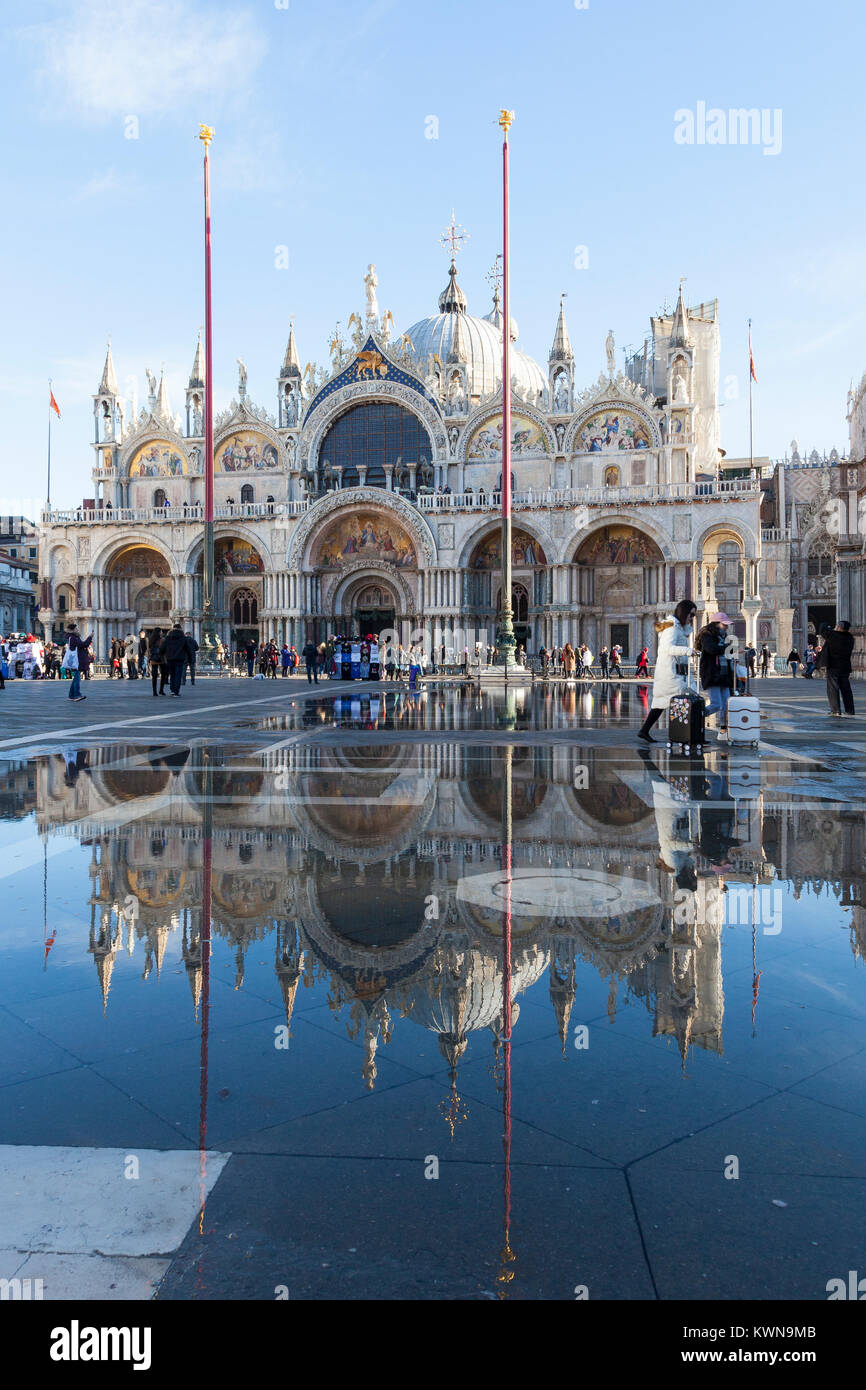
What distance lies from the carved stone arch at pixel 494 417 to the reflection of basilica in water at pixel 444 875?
37.4m

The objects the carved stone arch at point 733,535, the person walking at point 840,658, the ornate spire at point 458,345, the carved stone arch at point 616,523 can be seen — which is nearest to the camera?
the person walking at point 840,658

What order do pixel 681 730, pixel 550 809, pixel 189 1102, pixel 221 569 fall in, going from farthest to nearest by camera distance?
1. pixel 221 569
2. pixel 681 730
3. pixel 550 809
4. pixel 189 1102

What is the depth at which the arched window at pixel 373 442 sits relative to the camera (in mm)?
46969

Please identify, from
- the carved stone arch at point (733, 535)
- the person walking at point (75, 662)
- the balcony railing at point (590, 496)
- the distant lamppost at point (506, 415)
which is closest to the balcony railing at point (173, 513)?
the balcony railing at point (590, 496)

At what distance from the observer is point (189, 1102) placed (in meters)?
2.58

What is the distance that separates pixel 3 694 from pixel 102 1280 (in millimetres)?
25233

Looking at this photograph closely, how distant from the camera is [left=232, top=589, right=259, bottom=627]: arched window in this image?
49.2 m

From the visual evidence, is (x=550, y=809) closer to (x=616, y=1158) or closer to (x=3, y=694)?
(x=616, y=1158)

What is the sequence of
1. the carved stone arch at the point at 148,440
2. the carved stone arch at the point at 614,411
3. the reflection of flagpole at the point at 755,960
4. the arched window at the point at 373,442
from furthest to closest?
1. the carved stone arch at the point at 148,440
2. the arched window at the point at 373,442
3. the carved stone arch at the point at 614,411
4. the reflection of flagpole at the point at 755,960

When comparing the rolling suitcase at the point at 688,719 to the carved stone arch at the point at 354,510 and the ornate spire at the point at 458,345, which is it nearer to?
the carved stone arch at the point at 354,510

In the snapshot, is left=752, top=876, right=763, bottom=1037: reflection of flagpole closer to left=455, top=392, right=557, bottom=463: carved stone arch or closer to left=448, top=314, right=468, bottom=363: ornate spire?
left=455, top=392, right=557, bottom=463: carved stone arch

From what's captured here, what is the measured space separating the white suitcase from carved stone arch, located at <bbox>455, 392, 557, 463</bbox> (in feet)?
Answer: 112

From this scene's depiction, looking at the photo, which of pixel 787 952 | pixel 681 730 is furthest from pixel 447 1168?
pixel 681 730
